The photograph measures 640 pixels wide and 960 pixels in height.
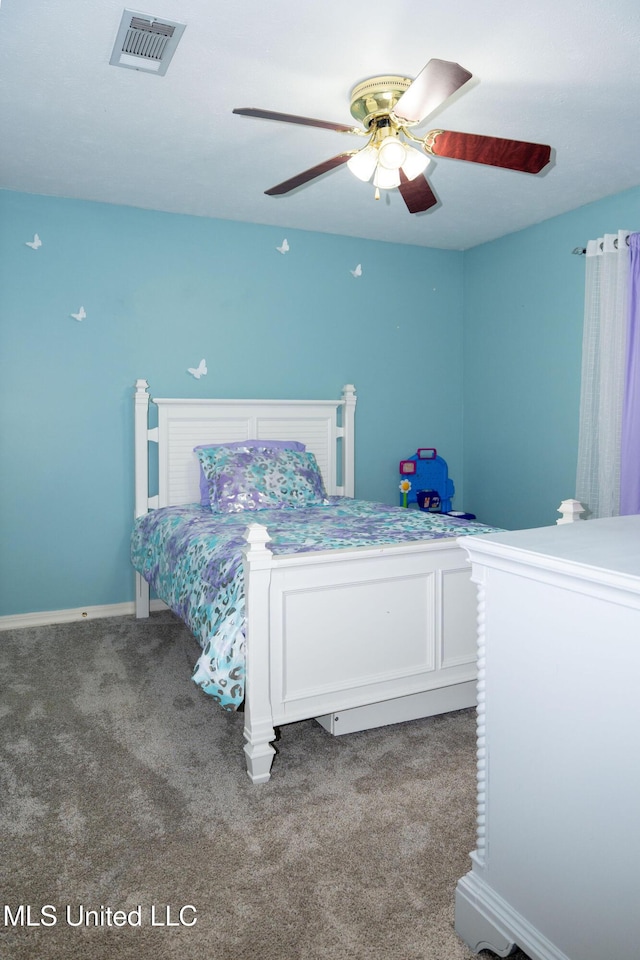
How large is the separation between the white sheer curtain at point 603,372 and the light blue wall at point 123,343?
1391mm

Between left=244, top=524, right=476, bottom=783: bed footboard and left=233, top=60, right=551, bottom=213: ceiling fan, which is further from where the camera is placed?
left=244, top=524, right=476, bottom=783: bed footboard

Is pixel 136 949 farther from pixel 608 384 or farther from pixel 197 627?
pixel 608 384

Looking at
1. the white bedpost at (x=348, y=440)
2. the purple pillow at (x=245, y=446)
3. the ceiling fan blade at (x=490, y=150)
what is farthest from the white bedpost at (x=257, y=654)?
the white bedpost at (x=348, y=440)

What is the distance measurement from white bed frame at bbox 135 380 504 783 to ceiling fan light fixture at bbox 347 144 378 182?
4.28 ft

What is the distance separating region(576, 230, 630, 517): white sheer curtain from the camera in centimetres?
340

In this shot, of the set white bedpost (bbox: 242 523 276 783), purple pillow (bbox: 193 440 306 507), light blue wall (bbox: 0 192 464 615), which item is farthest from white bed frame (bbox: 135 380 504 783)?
light blue wall (bbox: 0 192 464 615)

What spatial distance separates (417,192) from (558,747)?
81.0 inches

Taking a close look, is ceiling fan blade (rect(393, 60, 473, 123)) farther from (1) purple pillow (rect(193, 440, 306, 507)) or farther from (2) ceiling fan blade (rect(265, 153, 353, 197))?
(1) purple pillow (rect(193, 440, 306, 507))

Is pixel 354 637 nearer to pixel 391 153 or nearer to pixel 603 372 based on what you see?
pixel 391 153

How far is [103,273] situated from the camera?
3.67 m

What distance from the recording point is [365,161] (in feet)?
7.27

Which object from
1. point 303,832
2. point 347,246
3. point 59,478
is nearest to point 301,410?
point 347,246

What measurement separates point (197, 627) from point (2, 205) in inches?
104

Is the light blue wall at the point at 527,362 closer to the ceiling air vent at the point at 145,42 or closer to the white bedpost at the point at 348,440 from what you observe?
the white bedpost at the point at 348,440
